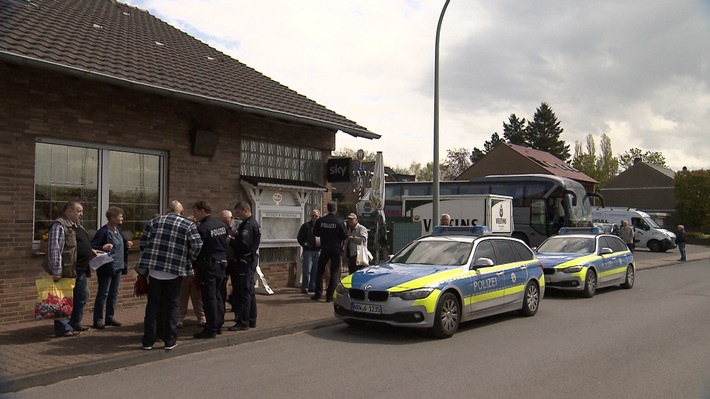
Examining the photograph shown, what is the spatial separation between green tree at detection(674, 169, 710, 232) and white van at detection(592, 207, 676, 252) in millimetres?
19007

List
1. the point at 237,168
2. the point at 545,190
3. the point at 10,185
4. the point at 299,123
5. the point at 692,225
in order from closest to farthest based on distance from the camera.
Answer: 1. the point at 10,185
2. the point at 237,168
3. the point at 299,123
4. the point at 545,190
5. the point at 692,225

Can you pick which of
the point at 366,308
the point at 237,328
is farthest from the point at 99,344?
the point at 366,308

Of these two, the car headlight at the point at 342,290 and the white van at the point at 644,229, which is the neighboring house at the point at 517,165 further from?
the car headlight at the point at 342,290

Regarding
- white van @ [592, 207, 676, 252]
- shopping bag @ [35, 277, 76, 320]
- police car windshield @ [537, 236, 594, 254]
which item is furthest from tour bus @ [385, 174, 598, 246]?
shopping bag @ [35, 277, 76, 320]

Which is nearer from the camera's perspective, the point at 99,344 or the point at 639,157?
the point at 99,344

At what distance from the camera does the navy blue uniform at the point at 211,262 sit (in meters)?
7.92

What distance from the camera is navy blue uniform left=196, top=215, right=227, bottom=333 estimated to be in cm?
792

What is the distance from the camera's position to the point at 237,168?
12.1 m

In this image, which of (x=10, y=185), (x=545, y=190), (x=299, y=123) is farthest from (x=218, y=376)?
(x=545, y=190)

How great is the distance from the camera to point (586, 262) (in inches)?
534

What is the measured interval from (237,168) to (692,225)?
51.4 m

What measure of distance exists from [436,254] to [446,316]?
143 cm

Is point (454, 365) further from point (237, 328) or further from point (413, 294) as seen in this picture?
point (237, 328)

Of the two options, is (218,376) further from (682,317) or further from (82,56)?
(682,317)
